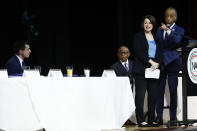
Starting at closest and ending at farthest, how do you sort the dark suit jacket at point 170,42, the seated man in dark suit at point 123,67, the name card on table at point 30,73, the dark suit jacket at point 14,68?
the name card on table at point 30,73 → the dark suit jacket at point 170,42 → the dark suit jacket at point 14,68 → the seated man in dark suit at point 123,67

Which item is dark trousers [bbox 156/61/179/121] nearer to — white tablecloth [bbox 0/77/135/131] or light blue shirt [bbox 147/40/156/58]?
light blue shirt [bbox 147/40/156/58]

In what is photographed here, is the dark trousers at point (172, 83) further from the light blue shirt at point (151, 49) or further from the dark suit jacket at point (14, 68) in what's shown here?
the dark suit jacket at point (14, 68)

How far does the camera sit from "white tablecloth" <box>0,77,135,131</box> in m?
3.61

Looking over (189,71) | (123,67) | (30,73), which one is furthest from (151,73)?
(30,73)

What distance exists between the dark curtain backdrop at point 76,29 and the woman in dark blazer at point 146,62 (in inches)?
107

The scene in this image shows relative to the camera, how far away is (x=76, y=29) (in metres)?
8.07

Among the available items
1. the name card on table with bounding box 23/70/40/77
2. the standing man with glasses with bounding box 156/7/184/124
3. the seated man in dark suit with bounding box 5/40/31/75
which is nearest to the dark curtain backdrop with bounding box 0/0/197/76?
the seated man in dark suit with bounding box 5/40/31/75

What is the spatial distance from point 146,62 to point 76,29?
3.86 m

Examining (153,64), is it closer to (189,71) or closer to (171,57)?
(171,57)

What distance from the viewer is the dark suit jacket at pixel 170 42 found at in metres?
4.53

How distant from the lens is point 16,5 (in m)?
7.61

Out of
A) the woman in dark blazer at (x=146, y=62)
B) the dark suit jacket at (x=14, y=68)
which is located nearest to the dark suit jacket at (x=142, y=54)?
the woman in dark blazer at (x=146, y=62)

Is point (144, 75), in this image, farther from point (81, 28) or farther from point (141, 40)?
point (81, 28)

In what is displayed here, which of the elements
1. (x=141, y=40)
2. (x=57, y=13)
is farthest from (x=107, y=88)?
(x=57, y=13)
